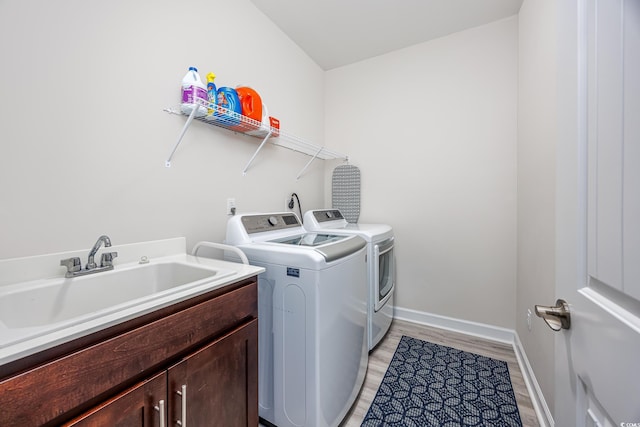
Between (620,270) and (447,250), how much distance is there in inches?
81.7

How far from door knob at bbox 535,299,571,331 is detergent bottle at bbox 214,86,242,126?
5.24ft

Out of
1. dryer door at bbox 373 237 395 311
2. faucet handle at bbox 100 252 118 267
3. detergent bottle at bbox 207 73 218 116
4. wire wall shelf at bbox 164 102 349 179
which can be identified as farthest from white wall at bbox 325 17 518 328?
faucet handle at bbox 100 252 118 267

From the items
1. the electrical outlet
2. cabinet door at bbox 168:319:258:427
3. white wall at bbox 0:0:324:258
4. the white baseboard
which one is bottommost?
the white baseboard

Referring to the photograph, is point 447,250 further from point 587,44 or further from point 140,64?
point 140,64

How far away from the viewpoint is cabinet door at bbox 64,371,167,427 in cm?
63

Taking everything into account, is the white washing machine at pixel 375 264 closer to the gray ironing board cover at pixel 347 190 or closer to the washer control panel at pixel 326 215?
the washer control panel at pixel 326 215

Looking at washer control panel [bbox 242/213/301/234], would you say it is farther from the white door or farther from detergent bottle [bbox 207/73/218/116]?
the white door

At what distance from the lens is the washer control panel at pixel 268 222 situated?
1568 mm

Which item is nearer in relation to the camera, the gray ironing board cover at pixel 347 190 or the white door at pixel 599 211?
the white door at pixel 599 211

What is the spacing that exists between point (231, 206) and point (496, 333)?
241 cm

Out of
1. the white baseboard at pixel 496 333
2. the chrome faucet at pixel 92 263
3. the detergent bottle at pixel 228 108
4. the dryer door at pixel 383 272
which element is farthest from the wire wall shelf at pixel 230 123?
the white baseboard at pixel 496 333

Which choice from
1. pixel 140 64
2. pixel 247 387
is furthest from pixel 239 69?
pixel 247 387

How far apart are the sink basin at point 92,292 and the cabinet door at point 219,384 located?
0.25 metres

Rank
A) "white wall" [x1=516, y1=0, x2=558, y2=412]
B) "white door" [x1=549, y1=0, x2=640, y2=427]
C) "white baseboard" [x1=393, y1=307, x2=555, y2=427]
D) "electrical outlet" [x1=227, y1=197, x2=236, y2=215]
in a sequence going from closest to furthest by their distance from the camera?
"white door" [x1=549, y1=0, x2=640, y2=427], "white wall" [x1=516, y1=0, x2=558, y2=412], "white baseboard" [x1=393, y1=307, x2=555, y2=427], "electrical outlet" [x1=227, y1=197, x2=236, y2=215]
